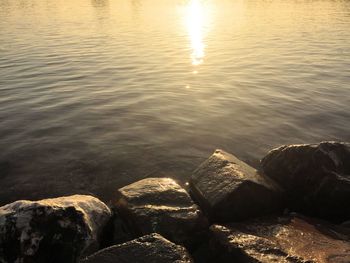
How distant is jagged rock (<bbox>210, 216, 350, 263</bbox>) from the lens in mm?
5387

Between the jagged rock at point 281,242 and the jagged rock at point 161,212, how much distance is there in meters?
0.48

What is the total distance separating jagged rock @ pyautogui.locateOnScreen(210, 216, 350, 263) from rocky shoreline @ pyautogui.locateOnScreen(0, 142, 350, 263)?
0.05 feet

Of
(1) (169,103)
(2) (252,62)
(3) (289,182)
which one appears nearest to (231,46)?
(2) (252,62)

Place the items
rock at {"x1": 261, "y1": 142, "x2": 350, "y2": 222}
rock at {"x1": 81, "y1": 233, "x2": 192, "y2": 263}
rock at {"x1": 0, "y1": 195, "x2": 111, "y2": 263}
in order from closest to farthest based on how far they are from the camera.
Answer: rock at {"x1": 81, "y1": 233, "x2": 192, "y2": 263} < rock at {"x1": 0, "y1": 195, "x2": 111, "y2": 263} < rock at {"x1": 261, "y1": 142, "x2": 350, "y2": 222}

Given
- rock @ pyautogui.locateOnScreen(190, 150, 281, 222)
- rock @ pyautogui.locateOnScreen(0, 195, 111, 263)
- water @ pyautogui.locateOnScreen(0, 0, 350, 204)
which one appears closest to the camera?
rock @ pyautogui.locateOnScreen(0, 195, 111, 263)

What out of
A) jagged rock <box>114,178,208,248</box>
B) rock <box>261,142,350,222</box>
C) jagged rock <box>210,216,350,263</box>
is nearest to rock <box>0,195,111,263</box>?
jagged rock <box>114,178,208,248</box>

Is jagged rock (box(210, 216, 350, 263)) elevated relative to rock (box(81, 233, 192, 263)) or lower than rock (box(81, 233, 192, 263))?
lower

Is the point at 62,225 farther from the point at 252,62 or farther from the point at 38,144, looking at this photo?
the point at 252,62

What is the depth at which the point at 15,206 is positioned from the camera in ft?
19.8

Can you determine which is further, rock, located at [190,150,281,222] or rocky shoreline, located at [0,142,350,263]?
rock, located at [190,150,281,222]

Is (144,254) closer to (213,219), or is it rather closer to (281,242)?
(213,219)

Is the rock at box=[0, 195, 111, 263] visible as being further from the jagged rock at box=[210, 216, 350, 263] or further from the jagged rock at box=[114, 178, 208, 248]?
the jagged rock at box=[210, 216, 350, 263]

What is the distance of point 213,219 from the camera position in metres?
6.99

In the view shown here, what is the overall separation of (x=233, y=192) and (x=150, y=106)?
8602 mm
